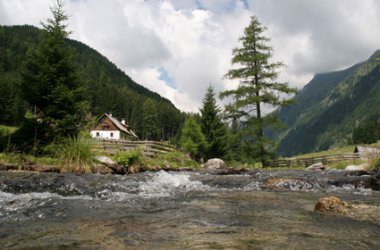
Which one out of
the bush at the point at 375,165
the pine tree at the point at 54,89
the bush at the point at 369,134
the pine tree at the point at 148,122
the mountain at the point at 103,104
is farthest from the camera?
the pine tree at the point at 148,122

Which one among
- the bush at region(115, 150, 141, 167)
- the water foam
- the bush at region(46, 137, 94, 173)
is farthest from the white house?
the water foam

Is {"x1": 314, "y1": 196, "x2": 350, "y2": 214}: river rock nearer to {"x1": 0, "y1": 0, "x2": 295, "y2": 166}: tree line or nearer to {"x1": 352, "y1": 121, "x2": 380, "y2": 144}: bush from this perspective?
{"x1": 0, "y1": 0, "x2": 295, "y2": 166}: tree line

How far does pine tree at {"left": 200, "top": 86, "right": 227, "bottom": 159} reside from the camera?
46.9m

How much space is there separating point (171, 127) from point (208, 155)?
4173 inches

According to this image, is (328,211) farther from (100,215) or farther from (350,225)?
(100,215)

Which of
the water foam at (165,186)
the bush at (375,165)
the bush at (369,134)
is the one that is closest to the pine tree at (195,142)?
the bush at (375,165)

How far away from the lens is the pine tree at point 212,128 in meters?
46.9

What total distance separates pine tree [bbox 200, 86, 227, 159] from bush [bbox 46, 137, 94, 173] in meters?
32.2

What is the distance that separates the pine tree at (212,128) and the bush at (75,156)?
3221 cm

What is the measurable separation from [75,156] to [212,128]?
33436 mm

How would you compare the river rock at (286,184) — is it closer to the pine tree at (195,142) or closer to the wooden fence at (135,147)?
the wooden fence at (135,147)

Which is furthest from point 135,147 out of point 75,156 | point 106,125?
point 106,125

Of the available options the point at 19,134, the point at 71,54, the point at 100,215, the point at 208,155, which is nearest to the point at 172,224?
the point at 100,215

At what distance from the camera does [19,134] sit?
66.7ft
